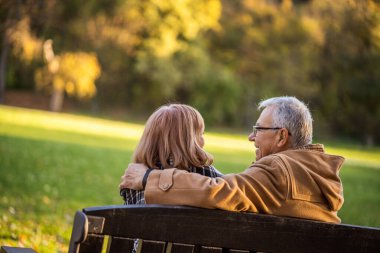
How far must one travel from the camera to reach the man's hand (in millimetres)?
2318

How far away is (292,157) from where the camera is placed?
2396mm

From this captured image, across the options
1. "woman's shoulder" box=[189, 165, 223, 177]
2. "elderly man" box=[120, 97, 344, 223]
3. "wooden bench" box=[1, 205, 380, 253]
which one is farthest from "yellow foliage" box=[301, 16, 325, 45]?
"wooden bench" box=[1, 205, 380, 253]

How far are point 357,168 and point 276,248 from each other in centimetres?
2337

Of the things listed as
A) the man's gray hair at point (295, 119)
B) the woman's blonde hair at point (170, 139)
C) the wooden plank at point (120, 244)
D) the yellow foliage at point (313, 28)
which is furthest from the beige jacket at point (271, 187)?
the yellow foliage at point (313, 28)

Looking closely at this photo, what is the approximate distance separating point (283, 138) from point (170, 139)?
48 centimetres

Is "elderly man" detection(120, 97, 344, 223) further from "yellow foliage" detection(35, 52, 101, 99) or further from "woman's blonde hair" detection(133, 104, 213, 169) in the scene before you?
"yellow foliage" detection(35, 52, 101, 99)

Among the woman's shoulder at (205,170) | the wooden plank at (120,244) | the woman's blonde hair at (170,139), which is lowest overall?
the wooden plank at (120,244)

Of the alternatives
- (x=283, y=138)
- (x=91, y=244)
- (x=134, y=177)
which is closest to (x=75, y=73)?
(x=283, y=138)

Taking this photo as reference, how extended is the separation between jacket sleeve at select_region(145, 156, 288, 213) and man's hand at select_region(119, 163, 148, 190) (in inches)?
5.7

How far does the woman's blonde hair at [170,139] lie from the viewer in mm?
2662

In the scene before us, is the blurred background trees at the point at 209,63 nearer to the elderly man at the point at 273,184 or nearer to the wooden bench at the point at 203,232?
the elderly man at the point at 273,184

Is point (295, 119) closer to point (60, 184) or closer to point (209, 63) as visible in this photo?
point (60, 184)

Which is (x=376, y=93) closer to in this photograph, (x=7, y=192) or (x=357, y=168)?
(x=357, y=168)

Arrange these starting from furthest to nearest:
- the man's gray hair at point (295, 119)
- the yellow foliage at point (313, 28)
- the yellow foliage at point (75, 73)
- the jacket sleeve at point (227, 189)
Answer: the yellow foliage at point (313, 28)
the yellow foliage at point (75, 73)
the man's gray hair at point (295, 119)
the jacket sleeve at point (227, 189)
